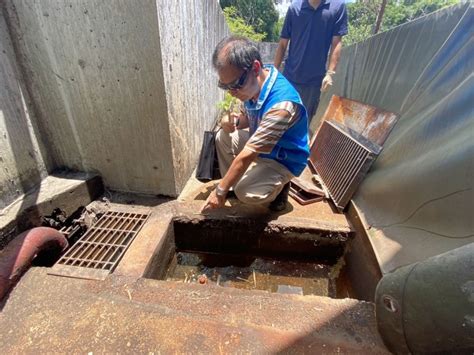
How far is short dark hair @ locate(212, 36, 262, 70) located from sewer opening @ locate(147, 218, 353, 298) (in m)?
1.34

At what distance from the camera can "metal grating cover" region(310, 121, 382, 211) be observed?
8.29 feet

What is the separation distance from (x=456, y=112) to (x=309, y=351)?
5.92ft

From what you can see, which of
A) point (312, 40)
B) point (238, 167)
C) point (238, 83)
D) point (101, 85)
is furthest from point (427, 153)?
point (101, 85)

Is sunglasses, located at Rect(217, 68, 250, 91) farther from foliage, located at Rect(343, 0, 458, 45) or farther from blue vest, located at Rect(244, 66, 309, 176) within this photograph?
foliage, located at Rect(343, 0, 458, 45)

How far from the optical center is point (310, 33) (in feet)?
11.6

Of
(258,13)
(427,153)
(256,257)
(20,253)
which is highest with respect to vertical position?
(258,13)

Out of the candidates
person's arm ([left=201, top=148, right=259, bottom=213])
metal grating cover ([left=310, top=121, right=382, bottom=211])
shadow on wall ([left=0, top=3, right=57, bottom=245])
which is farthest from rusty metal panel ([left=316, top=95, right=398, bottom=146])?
shadow on wall ([left=0, top=3, right=57, bottom=245])

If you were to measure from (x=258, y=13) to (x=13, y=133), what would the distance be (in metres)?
23.5

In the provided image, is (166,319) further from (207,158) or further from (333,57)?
(333,57)

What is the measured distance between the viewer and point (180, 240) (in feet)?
8.02

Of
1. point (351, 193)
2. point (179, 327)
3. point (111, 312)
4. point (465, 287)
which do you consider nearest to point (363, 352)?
point (465, 287)

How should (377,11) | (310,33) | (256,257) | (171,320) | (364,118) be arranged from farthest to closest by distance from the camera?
(377,11)
(310,33)
(364,118)
(256,257)
(171,320)

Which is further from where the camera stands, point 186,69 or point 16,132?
point 186,69

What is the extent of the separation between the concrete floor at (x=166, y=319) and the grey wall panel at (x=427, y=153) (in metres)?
0.62
